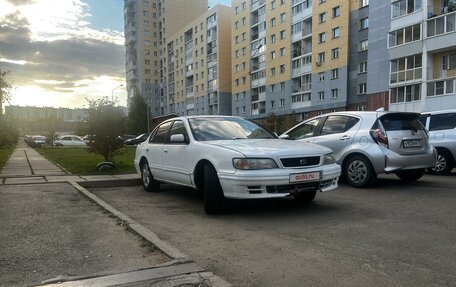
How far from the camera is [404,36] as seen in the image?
34.9 metres

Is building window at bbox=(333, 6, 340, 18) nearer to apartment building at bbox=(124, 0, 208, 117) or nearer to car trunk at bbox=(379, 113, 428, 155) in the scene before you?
car trunk at bbox=(379, 113, 428, 155)

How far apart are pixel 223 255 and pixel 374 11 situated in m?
41.9

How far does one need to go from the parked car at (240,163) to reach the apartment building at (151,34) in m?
95.2

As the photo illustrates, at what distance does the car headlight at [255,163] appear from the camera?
5.74 meters

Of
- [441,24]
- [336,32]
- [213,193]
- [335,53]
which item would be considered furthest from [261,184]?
[336,32]

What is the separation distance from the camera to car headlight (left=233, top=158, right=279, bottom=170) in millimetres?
5742

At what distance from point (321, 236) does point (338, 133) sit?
4.51 m

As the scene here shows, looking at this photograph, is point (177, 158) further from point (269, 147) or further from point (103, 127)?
point (103, 127)

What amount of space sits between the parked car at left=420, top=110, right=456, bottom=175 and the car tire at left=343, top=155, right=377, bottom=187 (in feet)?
12.2

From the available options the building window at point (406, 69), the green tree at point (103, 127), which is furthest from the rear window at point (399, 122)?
the building window at point (406, 69)

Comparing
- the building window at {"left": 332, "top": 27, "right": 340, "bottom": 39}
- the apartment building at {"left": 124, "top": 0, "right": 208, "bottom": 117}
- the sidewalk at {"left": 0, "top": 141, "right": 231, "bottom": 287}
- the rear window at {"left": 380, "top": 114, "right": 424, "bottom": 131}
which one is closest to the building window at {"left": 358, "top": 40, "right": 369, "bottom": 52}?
the building window at {"left": 332, "top": 27, "right": 340, "bottom": 39}

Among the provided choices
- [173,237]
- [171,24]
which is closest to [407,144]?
[173,237]

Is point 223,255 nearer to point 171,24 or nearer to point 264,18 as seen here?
point 264,18

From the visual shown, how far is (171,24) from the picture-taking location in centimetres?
9881
